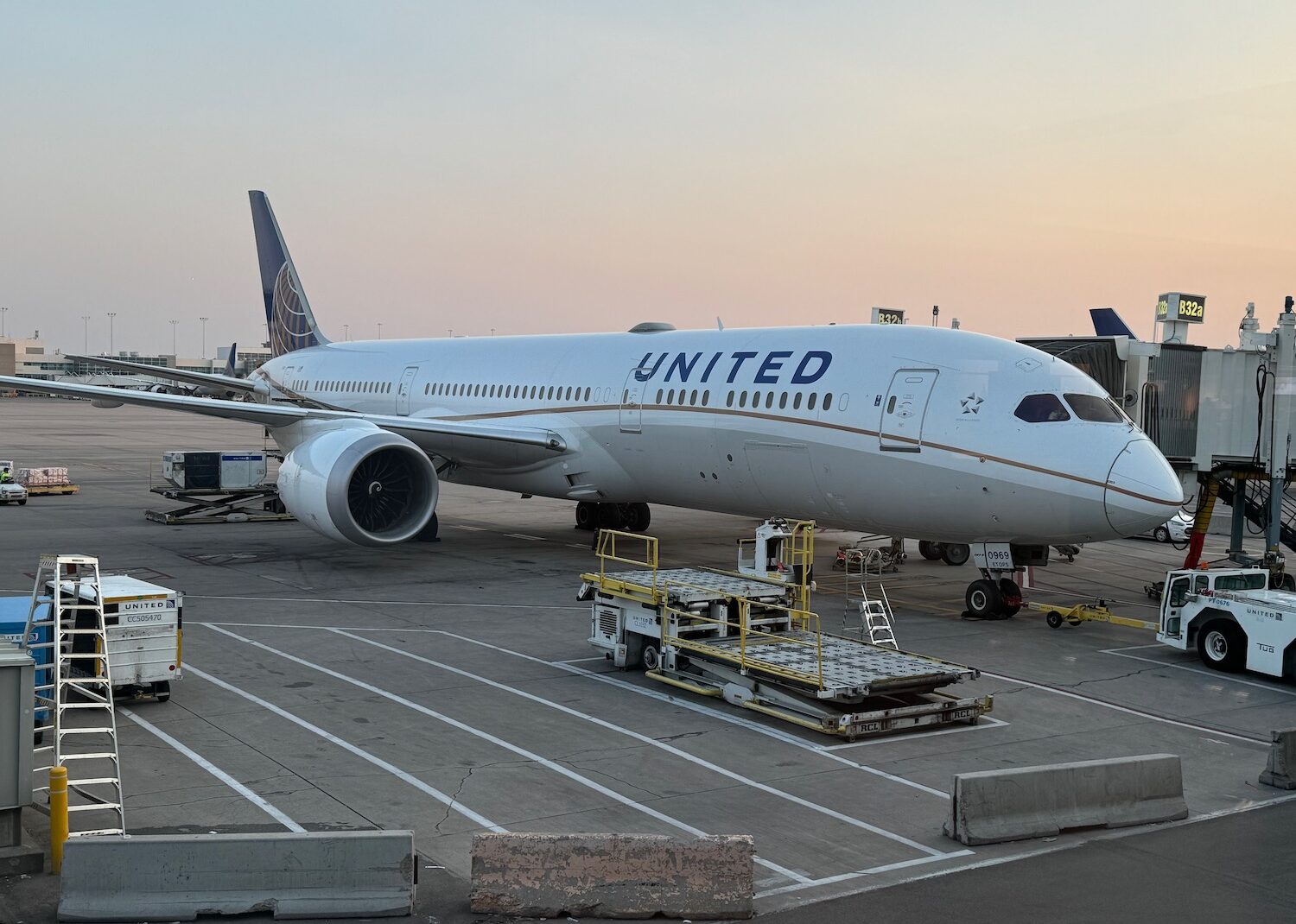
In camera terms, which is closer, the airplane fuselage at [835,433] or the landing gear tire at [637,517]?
the airplane fuselage at [835,433]

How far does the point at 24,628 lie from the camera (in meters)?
11.4

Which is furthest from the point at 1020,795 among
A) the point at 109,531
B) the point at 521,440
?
the point at 109,531

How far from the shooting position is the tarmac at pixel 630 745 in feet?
28.3

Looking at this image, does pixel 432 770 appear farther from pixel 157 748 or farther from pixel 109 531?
pixel 109 531

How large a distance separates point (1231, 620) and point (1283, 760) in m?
5.00

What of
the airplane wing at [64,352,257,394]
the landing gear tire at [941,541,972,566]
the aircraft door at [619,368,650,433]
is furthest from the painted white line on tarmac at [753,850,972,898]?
the airplane wing at [64,352,257,394]

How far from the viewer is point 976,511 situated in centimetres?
1706

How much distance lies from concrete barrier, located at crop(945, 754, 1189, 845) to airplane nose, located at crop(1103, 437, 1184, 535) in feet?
21.0

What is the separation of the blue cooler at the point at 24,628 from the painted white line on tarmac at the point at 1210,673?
1229cm

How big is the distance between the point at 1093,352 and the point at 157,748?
15.8 metres

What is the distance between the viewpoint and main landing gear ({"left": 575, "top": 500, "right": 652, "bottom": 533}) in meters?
27.1

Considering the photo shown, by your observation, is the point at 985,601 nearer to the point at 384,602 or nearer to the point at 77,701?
the point at 384,602

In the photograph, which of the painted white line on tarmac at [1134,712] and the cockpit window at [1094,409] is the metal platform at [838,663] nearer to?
the painted white line on tarmac at [1134,712]

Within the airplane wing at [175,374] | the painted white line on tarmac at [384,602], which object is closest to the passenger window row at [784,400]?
the painted white line on tarmac at [384,602]
